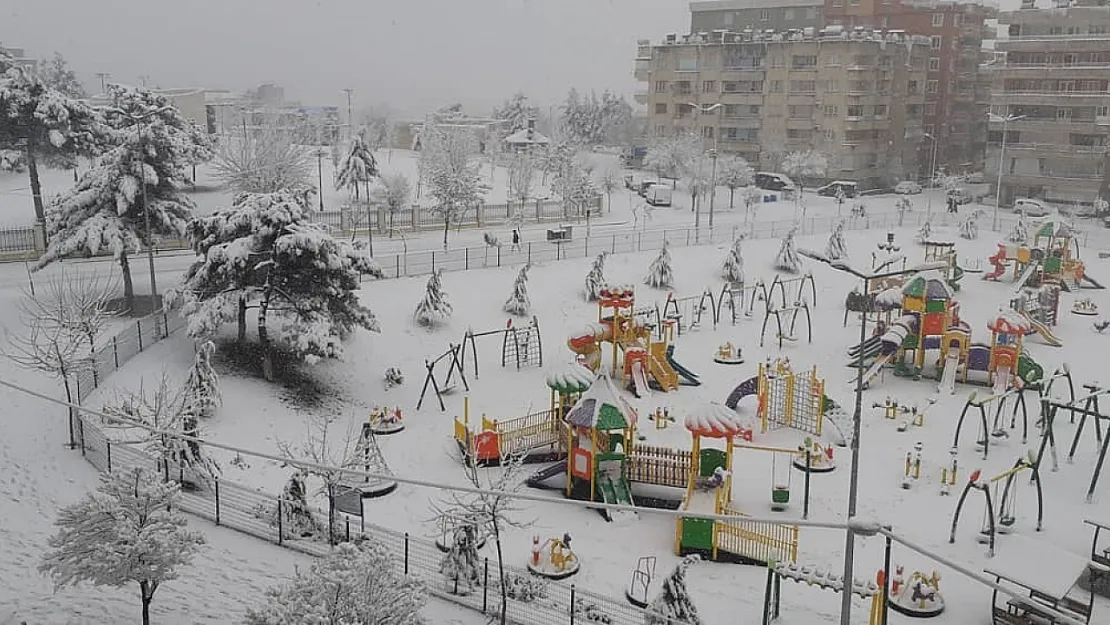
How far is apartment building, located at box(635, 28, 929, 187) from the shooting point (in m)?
68.4

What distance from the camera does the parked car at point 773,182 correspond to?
225ft

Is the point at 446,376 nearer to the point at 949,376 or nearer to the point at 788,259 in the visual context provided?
the point at 949,376

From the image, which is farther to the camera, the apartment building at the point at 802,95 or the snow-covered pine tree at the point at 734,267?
the apartment building at the point at 802,95

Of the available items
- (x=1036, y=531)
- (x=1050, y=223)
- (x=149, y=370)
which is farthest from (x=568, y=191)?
(x=1036, y=531)

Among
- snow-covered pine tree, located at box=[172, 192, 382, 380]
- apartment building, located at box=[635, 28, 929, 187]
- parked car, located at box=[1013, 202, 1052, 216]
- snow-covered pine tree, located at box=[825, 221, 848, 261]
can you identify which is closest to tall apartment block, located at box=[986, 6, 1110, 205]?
parked car, located at box=[1013, 202, 1052, 216]

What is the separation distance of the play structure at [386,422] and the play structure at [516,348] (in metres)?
3.99

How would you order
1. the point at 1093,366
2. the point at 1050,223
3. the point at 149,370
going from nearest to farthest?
the point at 149,370, the point at 1093,366, the point at 1050,223

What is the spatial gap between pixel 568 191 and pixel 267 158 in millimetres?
16313

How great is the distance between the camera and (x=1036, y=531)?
17953 millimetres

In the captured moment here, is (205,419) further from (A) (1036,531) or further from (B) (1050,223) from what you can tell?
(B) (1050,223)

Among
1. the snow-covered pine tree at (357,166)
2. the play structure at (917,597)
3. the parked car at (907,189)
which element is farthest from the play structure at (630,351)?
the parked car at (907,189)

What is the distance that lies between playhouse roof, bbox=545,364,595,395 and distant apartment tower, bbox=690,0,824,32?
7330 cm

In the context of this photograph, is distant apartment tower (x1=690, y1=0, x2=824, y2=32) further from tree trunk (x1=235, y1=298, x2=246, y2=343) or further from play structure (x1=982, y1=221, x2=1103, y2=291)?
tree trunk (x1=235, y1=298, x2=246, y2=343)

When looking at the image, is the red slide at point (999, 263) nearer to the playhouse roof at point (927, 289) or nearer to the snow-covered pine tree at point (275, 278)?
the playhouse roof at point (927, 289)
